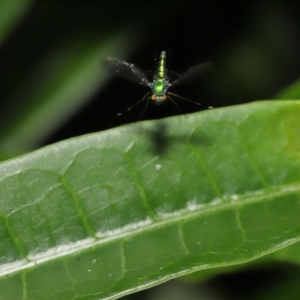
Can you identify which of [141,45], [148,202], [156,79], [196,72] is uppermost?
[141,45]

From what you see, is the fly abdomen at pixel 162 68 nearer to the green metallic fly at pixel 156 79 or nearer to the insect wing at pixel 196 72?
the green metallic fly at pixel 156 79

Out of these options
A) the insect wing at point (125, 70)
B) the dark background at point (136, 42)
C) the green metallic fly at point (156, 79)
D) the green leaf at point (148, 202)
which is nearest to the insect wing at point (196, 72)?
the green metallic fly at point (156, 79)

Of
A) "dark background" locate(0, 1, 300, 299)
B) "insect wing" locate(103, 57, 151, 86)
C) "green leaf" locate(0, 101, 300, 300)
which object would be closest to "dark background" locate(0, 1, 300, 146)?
"dark background" locate(0, 1, 300, 299)

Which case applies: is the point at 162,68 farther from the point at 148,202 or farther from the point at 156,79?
the point at 148,202

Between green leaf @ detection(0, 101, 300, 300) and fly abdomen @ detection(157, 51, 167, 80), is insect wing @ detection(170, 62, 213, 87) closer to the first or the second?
fly abdomen @ detection(157, 51, 167, 80)

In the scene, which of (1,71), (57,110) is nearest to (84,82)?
(57,110)

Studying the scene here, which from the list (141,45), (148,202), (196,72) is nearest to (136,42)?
(141,45)
